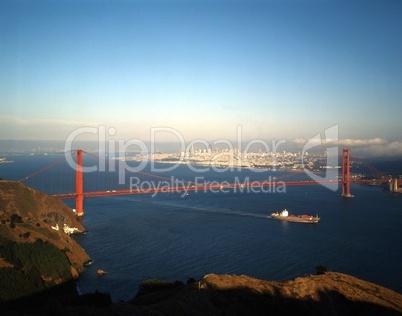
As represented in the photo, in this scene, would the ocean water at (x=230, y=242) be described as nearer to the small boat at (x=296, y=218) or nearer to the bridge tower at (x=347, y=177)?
the small boat at (x=296, y=218)

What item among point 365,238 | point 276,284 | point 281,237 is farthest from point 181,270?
point 365,238

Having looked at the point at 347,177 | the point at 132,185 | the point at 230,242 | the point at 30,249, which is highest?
the point at 347,177

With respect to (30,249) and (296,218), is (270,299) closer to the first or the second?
(30,249)

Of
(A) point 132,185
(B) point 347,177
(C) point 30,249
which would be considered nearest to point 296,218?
(B) point 347,177

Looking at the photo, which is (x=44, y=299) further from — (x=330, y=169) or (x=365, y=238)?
(x=330, y=169)

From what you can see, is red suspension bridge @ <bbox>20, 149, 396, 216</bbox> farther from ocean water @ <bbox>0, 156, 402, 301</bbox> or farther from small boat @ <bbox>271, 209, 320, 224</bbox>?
small boat @ <bbox>271, 209, 320, 224</bbox>

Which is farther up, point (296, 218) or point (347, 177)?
point (347, 177)

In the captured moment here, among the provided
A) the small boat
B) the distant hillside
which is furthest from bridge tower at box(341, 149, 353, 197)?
the distant hillside
